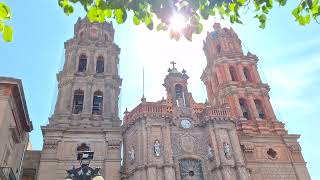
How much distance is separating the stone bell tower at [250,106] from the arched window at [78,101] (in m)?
11.3

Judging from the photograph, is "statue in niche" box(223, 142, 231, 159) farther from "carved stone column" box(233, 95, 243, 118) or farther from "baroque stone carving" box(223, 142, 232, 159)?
"carved stone column" box(233, 95, 243, 118)

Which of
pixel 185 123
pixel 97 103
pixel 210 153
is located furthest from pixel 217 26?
pixel 210 153

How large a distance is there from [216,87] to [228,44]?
5028 mm

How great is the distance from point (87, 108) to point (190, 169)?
29.7 feet

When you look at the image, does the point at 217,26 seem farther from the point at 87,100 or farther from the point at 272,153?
the point at 87,100

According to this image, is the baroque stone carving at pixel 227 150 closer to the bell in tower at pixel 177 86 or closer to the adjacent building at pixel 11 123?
the bell in tower at pixel 177 86

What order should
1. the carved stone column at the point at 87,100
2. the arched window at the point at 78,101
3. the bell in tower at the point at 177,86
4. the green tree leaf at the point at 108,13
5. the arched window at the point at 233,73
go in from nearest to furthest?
1. the green tree leaf at the point at 108,13
2. the carved stone column at the point at 87,100
3. the arched window at the point at 78,101
4. the bell in tower at the point at 177,86
5. the arched window at the point at 233,73

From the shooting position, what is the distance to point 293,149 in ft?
89.5

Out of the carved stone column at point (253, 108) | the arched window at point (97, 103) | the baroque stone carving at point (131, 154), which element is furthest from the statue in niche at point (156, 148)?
the carved stone column at point (253, 108)

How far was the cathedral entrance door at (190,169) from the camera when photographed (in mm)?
24031

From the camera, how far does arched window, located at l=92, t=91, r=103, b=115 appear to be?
27.7 meters

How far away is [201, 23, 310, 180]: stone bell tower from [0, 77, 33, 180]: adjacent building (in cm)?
1523

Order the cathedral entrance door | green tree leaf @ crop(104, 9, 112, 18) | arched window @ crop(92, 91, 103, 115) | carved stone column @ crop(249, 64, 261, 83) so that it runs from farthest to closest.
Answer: carved stone column @ crop(249, 64, 261, 83) → arched window @ crop(92, 91, 103, 115) → the cathedral entrance door → green tree leaf @ crop(104, 9, 112, 18)

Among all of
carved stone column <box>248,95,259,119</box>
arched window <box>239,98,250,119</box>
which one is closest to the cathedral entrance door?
carved stone column <box>248,95,259,119</box>
